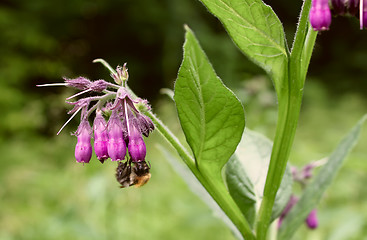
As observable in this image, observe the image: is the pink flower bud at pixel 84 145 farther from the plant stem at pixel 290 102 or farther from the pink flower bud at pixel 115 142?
the plant stem at pixel 290 102

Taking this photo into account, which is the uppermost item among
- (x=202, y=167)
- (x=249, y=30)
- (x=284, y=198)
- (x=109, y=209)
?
(x=249, y=30)

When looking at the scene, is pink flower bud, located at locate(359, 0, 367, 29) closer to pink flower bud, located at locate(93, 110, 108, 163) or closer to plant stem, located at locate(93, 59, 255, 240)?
plant stem, located at locate(93, 59, 255, 240)

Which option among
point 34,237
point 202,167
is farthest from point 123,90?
point 34,237

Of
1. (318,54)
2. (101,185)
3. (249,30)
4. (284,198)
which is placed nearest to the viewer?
(249,30)

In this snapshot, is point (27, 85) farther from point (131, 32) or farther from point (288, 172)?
point (288, 172)

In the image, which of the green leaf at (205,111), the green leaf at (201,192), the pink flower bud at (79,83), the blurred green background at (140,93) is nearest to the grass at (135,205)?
the blurred green background at (140,93)

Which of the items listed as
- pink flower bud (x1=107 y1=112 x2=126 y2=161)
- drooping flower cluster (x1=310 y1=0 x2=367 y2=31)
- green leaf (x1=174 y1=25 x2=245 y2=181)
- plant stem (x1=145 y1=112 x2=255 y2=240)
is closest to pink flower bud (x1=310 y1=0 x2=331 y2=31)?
drooping flower cluster (x1=310 y1=0 x2=367 y2=31)

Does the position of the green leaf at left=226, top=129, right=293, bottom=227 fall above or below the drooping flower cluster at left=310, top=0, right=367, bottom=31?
below
